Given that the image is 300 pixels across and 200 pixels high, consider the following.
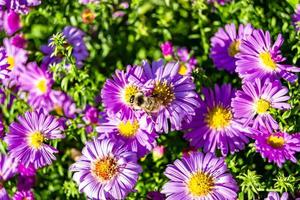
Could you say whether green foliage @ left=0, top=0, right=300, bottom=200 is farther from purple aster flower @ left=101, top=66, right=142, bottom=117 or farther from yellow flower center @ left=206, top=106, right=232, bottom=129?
purple aster flower @ left=101, top=66, right=142, bottom=117

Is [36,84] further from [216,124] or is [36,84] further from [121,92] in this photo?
[216,124]

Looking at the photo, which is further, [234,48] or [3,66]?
[234,48]

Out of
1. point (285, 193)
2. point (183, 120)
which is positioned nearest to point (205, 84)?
point (183, 120)

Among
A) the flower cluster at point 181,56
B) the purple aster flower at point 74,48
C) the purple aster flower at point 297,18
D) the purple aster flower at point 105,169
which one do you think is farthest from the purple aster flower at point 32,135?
the purple aster flower at point 297,18

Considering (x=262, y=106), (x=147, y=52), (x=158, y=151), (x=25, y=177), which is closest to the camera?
(x=262, y=106)

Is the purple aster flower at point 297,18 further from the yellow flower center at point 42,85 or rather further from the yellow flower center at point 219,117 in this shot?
the yellow flower center at point 42,85

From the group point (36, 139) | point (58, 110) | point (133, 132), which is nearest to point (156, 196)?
point (133, 132)

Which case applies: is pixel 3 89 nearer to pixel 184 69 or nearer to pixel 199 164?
pixel 184 69
